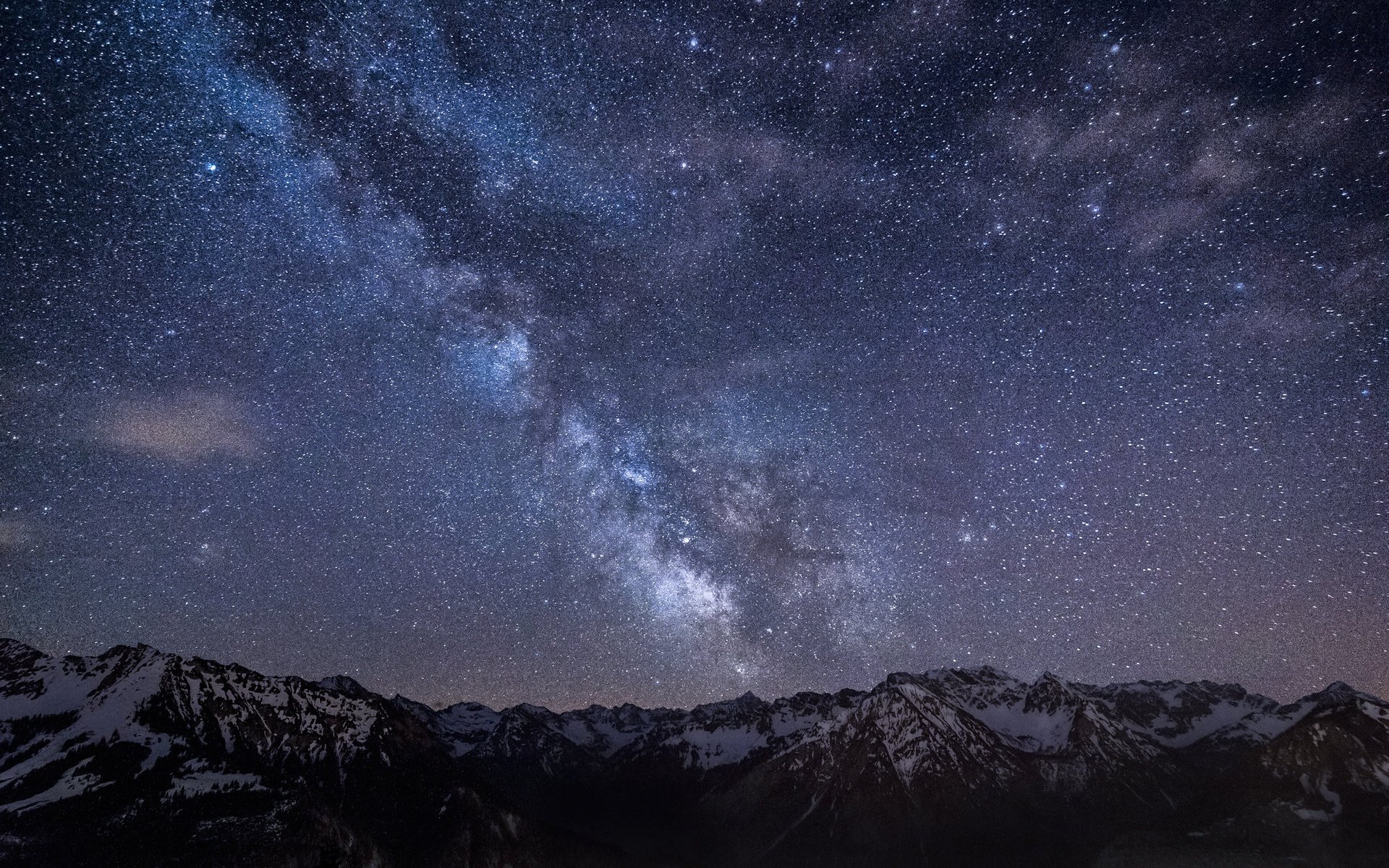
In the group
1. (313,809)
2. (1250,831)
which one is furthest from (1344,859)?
(313,809)

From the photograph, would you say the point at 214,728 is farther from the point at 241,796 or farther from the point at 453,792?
the point at 453,792

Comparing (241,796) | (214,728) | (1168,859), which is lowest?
(1168,859)

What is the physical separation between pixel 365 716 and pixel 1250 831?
255569 millimetres

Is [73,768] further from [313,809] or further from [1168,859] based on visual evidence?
[1168,859]

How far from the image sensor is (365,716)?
595 feet

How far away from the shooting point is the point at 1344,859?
17938 cm

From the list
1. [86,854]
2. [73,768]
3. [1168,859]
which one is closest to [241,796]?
[86,854]

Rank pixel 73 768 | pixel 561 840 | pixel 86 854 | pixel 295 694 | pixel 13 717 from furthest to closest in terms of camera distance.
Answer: pixel 561 840
pixel 295 694
pixel 13 717
pixel 73 768
pixel 86 854

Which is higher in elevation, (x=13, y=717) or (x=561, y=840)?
(x=13, y=717)

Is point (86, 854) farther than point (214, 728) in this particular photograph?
No

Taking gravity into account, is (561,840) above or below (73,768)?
below

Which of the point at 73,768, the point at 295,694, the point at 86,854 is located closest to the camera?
the point at 86,854

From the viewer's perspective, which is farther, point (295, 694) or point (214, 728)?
point (295, 694)

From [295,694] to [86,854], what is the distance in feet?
200
